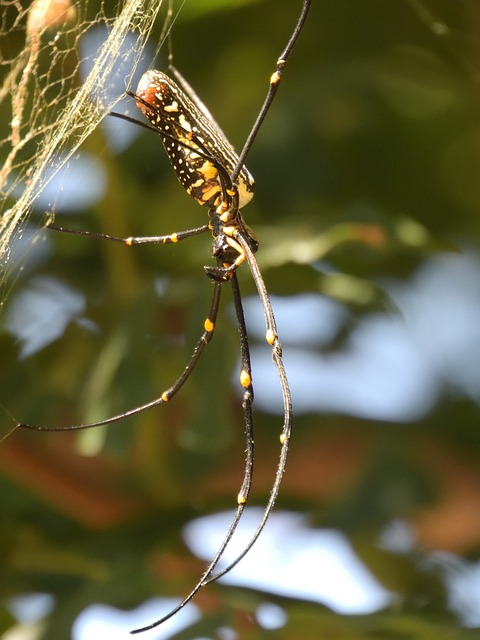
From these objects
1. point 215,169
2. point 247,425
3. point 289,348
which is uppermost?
point 215,169

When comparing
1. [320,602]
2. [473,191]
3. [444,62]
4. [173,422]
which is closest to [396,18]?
[444,62]

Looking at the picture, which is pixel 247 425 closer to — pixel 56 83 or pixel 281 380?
pixel 281 380

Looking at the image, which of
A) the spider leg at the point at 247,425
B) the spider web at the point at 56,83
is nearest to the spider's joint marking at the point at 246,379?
the spider leg at the point at 247,425

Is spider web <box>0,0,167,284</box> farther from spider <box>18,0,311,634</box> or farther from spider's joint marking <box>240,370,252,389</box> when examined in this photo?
spider's joint marking <box>240,370,252,389</box>

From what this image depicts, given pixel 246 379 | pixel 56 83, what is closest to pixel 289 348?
pixel 246 379

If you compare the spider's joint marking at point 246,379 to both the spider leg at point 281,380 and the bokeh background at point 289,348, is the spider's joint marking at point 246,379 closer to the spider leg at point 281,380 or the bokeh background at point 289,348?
the spider leg at point 281,380

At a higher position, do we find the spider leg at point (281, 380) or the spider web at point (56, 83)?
the spider web at point (56, 83)

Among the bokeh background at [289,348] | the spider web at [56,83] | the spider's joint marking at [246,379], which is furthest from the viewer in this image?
the bokeh background at [289,348]
